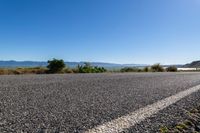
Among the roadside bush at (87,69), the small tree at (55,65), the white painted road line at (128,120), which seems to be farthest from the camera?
the roadside bush at (87,69)

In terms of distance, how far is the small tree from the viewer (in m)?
20.5

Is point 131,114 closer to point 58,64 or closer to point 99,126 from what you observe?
point 99,126

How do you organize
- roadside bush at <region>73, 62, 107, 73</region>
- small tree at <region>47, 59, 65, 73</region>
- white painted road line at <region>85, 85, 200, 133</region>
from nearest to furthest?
white painted road line at <region>85, 85, 200, 133</region>
small tree at <region>47, 59, 65, 73</region>
roadside bush at <region>73, 62, 107, 73</region>

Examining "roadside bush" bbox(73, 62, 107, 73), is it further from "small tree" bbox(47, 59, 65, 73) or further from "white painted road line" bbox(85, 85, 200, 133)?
"white painted road line" bbox(85, 85, 200, 133)

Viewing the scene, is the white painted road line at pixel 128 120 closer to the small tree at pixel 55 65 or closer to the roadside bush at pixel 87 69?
the small tree at pixel 55 65

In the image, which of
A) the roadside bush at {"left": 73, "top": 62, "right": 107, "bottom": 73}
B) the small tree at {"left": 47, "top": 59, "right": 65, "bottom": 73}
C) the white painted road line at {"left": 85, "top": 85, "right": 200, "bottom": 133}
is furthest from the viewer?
the roadside bush at {"left": 73, "top": 62, "right": 107, "bottom": 73}

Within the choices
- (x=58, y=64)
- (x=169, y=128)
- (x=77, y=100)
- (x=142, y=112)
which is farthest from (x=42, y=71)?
(x=169, y=128)

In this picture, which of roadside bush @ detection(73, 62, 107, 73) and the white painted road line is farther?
roadside bush @ detection(73, 62, 107, 73)

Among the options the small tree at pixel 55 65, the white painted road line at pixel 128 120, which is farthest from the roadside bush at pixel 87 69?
the white painted road line at pixel 128 120

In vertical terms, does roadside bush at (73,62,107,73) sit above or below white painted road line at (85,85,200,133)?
above

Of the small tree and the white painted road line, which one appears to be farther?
the small tree

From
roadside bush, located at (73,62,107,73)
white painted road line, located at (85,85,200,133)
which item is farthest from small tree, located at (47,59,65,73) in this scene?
white painted road line, located at (85,85,200,133)

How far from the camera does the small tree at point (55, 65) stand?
20.5 m

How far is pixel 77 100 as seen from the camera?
21.5 feet
